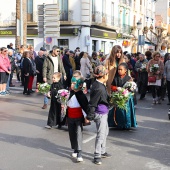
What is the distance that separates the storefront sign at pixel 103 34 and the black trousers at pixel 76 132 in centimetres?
3069

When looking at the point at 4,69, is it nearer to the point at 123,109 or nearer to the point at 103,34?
the point at 123,109

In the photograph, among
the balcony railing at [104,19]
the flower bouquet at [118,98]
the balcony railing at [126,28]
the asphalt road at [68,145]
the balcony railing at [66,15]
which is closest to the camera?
the asphalt road at [68,145]

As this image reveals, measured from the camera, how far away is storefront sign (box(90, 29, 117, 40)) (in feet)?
122

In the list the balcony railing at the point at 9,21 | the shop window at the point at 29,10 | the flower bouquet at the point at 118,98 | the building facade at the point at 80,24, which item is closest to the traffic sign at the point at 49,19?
the flower bouquet at the point at 118,98

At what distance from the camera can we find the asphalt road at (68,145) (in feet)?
21.2

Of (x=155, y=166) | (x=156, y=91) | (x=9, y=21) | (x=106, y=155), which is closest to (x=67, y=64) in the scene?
(x=156, y=91)

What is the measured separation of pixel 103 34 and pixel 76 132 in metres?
33.8

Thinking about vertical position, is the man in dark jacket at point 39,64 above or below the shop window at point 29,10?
below

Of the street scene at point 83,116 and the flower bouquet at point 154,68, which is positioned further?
the flower bouquet at point 154,68

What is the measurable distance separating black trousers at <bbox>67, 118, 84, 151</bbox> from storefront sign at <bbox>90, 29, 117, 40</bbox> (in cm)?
3069

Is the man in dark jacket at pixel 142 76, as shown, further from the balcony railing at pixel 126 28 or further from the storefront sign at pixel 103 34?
the balcony railing at pixel 126 28

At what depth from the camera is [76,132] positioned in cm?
668

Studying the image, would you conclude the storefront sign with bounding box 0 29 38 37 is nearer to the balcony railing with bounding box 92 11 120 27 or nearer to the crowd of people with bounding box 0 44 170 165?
the balcony railing with bounding box 92 11 120 27

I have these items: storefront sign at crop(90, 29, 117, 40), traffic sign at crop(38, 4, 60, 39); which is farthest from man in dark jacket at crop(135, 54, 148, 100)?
storefront sign at crop(90, 29, 117, 40)
